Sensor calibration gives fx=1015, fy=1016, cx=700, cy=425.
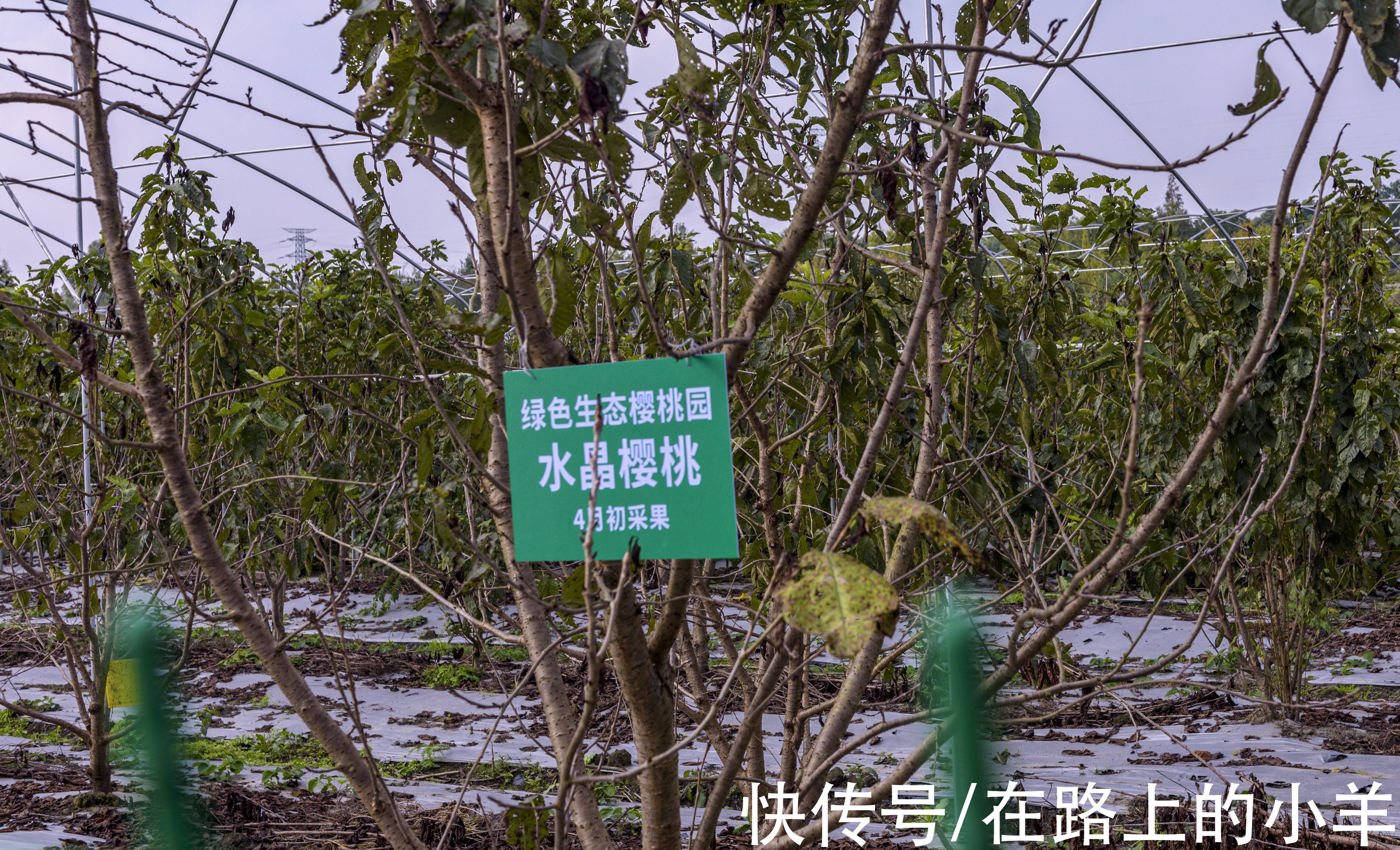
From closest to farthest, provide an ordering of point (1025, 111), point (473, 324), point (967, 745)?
point (967, 745), point (473, 324), point (1025, 111)

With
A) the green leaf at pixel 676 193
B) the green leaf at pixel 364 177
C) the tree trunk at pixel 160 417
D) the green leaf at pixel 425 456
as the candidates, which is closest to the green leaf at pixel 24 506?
the green leaf at pixel 364 177

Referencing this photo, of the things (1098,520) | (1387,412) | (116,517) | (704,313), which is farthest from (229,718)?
(1387,412)

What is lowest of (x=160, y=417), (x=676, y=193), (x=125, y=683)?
(x=125, y=683)

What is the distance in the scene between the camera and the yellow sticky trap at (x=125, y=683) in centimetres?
97

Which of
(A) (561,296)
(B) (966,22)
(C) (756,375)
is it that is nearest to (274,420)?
(C) (756,375)

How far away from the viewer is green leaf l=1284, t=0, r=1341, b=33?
1113mm

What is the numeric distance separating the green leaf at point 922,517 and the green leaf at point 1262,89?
592 millimetres

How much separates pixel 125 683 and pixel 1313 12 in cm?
144

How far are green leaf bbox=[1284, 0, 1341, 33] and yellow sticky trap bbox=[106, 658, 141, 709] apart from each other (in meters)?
1.38

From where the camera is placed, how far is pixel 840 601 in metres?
0.97

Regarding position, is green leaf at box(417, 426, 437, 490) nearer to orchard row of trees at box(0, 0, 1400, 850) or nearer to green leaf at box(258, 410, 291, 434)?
orchard row of trees at box(0, 0, 1400, 850)

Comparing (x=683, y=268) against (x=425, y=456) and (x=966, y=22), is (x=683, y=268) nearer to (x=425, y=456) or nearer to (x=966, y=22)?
(x=966, y=22)

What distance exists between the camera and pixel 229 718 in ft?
14.4

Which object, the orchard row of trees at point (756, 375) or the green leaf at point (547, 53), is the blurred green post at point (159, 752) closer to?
the orchard row of trees at point (756, 375)
